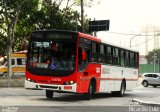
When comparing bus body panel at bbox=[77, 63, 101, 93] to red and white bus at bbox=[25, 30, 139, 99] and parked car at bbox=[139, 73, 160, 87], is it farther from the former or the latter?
parked car at bbox=[139, 73, 160, 87]

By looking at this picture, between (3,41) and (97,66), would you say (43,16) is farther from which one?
(97,66)

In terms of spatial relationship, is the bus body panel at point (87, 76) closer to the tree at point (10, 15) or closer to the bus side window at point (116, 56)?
the bus side window at point (116, 56)

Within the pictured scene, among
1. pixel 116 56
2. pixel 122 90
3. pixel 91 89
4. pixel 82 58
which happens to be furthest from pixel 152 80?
pixel 82 58

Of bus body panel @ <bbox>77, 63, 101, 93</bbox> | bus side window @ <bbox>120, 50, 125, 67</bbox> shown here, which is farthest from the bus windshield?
bus side window @ <bbox>120, 50, 125, 67</bbox>

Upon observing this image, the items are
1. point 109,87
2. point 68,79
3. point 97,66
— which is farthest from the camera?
point 109,87

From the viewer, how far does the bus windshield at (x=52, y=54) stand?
68.5 ft

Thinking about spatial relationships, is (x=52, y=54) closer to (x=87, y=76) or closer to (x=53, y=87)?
(x=53, y=87)

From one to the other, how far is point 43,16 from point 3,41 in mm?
6582

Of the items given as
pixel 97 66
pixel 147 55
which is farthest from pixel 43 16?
pixel 147 55

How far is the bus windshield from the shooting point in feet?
68.5

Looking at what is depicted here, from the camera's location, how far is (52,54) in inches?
829

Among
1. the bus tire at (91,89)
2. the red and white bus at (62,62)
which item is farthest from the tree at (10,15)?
the red and white bus at (62,62)

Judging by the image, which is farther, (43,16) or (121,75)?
(43,16)

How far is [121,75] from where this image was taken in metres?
28.1
